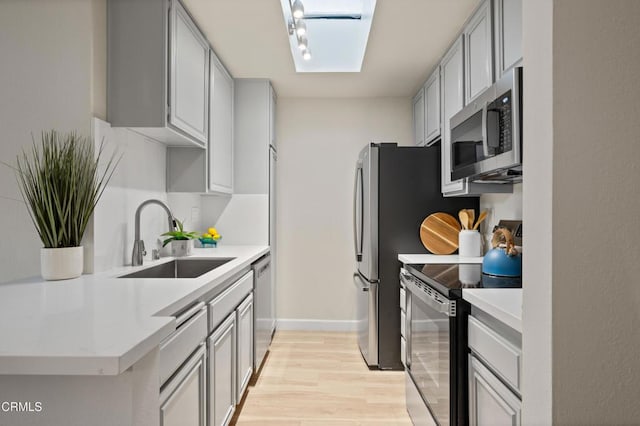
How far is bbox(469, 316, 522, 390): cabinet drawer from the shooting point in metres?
1.08

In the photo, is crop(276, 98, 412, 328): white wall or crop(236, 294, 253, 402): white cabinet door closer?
crop(236, 294, 253, 402): white cabinet door

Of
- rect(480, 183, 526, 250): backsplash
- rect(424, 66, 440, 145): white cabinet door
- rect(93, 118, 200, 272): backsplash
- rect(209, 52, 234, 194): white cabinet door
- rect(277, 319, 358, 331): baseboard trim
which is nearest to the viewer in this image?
rect(93, 118, 200, 272): backsplash

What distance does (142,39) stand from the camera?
1.88 meters

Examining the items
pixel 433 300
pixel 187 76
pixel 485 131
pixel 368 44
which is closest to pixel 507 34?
pixel 485 131

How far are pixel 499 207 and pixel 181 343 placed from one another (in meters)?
2.19

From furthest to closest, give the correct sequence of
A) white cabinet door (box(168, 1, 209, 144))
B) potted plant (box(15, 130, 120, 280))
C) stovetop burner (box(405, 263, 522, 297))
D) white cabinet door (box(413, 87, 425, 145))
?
1. white cabinet door (box(413, 87, 425, 145))
2. white cabinet door (box(168, 1, 209, 144))
3. stovetop burner (box(405, 263, 522, 297))
4. potted plant (box(15, 130, 120, 280))

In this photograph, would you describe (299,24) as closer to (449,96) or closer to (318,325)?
(449,96)

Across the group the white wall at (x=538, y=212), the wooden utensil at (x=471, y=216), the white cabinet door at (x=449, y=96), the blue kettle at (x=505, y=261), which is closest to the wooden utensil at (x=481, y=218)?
the wooden utensil at (x=471, y=216)

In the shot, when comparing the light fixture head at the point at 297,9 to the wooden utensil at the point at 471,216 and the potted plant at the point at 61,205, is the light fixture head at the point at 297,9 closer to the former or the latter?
the potted plant at the point at 61,205

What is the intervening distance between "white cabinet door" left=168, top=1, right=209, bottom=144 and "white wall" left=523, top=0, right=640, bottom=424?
179cm

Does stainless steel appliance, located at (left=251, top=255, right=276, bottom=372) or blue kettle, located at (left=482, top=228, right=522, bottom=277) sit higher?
blue kettle, located at (left=482, top=228, right=522, bottom=277)

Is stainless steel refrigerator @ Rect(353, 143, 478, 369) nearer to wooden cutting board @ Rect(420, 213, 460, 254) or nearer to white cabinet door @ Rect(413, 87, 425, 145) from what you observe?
wooden cutting board @ Rect(420, 213, 460, 254)

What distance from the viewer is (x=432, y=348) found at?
176 centimetres

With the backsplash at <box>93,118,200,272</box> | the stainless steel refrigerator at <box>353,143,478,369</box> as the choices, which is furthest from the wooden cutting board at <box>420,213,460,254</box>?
the backsplash at <box>93,118,200,272</box>
